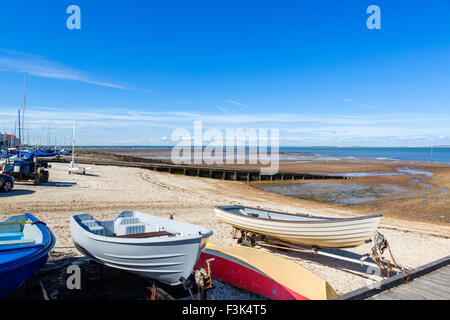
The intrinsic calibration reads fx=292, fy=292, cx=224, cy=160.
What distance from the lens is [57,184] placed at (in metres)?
21.7

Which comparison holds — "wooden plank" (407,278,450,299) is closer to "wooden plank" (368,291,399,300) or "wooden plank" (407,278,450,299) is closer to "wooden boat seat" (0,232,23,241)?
"wooden plank" (368,291,399,300)

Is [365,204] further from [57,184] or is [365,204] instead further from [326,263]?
[57,184]

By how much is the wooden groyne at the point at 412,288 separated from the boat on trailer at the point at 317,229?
65.3 inches

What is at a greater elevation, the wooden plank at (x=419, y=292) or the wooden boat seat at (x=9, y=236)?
the wooden boat seat at (x=9, y=236)

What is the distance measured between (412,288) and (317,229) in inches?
110

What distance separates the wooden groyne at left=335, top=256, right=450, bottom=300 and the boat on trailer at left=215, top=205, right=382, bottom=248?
1658 millimetres

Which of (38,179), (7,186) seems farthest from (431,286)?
(38,179)

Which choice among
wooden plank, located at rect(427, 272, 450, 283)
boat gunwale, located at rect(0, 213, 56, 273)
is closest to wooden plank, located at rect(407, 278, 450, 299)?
wooden plank, located at rect(427, 272, 450, 283)

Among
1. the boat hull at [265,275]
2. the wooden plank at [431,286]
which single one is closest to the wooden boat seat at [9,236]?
the boat hull at [265,275]

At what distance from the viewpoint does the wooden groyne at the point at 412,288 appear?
19.6 ft

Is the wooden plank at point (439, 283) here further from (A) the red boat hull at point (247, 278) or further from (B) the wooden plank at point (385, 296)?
(A) the red boat hull at point (247, 278)
